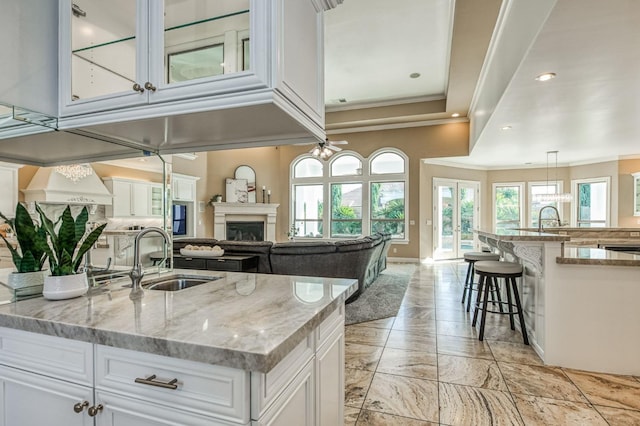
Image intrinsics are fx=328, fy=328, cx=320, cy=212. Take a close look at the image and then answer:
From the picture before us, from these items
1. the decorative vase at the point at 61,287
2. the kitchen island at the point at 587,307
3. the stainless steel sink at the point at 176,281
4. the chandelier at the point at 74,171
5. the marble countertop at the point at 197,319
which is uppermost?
the chandelier at the point at 74,171

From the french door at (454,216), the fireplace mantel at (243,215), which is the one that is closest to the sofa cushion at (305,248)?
the fireplace mantel at (243,215)

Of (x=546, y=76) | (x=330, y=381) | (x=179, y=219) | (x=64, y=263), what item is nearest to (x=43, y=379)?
(x=64, y=263)

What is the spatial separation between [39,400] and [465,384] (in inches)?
98.3

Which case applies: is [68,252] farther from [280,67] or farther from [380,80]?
[380,80]

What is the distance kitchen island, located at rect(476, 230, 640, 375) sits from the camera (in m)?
2.55

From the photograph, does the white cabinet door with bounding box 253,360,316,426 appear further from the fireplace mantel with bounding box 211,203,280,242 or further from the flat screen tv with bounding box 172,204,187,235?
the fireplace mantel with bounding box 211,203,280,242

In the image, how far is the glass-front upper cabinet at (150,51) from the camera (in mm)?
1126

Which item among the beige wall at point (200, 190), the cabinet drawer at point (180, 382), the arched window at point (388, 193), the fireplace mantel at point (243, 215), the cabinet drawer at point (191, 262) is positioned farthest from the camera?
the fireplace mantel at point (243, 215)

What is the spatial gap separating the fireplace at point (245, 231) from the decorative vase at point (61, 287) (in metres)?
7.84

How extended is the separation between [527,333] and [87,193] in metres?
3.86

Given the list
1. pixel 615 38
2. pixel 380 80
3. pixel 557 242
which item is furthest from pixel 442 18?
pixel 557 242

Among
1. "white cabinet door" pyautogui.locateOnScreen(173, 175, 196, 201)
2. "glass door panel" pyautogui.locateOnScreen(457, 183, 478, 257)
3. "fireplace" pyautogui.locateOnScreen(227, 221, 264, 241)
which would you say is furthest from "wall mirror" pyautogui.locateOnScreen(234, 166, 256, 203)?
"glass door panel" pyautogui.locateOnScreen(457, 183, 478, 257)

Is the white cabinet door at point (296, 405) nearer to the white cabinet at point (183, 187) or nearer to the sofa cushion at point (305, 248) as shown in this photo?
the sofa cushion at point (305, 248)

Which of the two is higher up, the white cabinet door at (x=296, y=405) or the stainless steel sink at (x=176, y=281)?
the stainless steel sink at (x=176, y=281)
